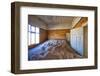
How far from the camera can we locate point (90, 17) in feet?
7.00

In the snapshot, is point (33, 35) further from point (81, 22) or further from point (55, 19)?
point (81, 22)

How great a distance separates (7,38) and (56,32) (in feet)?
1.56

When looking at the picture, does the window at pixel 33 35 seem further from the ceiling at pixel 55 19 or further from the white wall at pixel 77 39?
the white wall at pixel 77 39

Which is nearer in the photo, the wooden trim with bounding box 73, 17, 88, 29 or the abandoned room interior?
the abandoned room interior

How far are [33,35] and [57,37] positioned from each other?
242 millimetres

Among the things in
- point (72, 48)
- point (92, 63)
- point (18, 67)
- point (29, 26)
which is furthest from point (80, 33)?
point (18, 67)

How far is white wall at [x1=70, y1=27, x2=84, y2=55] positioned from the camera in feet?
6.77

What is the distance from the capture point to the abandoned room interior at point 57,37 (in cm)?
194

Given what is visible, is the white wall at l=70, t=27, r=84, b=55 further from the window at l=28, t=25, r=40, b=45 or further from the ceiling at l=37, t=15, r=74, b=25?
the window at l=28, t=25, r=40, b=45

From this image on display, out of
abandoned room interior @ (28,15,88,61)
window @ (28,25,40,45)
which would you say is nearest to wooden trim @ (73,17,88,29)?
abandoned room interior @ (28,15,88,61)

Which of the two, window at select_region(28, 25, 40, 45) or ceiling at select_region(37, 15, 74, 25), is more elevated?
ceiling at select_region(37, 15, 74, 25)

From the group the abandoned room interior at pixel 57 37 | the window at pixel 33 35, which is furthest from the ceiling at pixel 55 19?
the window at pixel 33 35

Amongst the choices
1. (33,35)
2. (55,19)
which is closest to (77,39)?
(55,19)

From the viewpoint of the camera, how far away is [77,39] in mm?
2084
